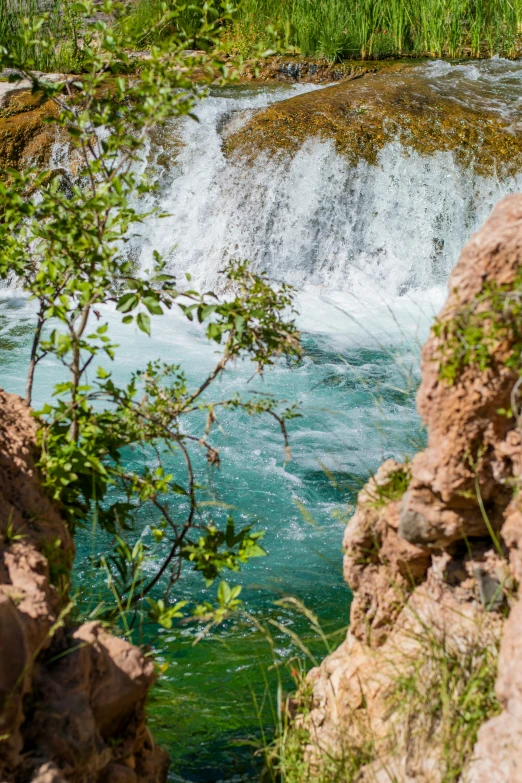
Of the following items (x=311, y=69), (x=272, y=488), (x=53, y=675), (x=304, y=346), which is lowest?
(x=272, y=488)

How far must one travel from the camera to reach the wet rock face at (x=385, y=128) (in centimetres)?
988

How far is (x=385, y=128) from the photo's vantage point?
10172 mm

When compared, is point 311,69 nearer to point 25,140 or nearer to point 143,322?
point 25,140

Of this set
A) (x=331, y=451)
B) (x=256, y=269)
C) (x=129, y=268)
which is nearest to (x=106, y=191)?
(x=129, y=268)

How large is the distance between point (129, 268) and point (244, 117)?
27.2 ft

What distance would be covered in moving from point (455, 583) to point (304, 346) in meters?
5.61

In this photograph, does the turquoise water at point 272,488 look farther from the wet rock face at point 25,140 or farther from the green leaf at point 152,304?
the wet rock face at point 25,140

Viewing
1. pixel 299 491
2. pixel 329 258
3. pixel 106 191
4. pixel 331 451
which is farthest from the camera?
pixel 329 258

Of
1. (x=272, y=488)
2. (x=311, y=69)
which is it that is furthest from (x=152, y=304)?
(x=311, y=69)

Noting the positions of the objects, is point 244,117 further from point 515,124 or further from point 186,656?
point 186,656

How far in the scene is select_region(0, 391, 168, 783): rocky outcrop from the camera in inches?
77.5

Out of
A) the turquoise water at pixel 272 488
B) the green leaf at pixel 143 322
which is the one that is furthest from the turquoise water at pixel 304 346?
the green leaf at pixel 143 322

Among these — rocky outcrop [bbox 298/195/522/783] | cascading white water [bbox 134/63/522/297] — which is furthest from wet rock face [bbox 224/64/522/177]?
rocky outcrop [bbox 298/195/522/783]

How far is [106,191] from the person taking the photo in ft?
9.42
